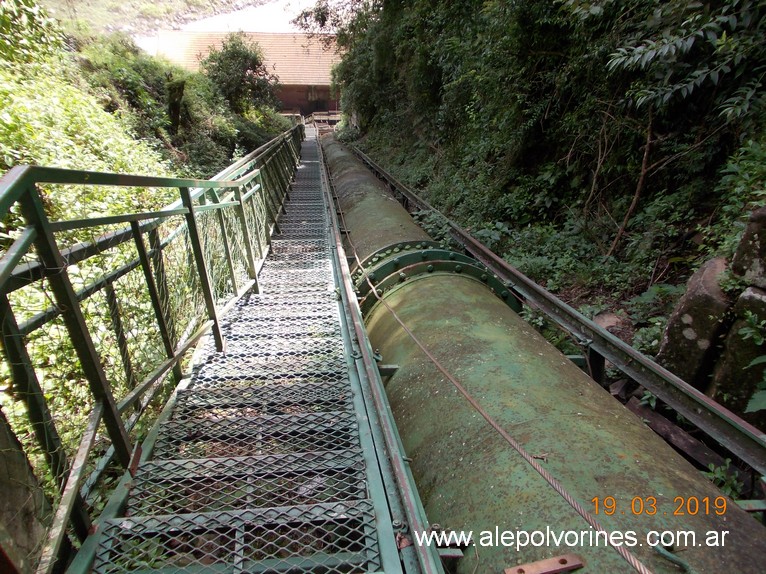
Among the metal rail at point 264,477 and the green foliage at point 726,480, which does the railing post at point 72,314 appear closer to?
the metal rail at point 264,477

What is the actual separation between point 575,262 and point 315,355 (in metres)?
3.14

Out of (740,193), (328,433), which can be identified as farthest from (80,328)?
(740,193)

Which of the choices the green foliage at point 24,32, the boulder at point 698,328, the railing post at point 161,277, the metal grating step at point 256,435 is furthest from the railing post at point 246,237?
the green foliage at point 24,32

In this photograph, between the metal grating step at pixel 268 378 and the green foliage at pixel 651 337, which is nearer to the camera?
the metal grating step at pixel 268 378

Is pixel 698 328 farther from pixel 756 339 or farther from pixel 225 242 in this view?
pixel 225 242

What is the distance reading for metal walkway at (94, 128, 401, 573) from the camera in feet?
4.83

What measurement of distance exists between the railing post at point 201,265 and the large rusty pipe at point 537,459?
4.40 feet

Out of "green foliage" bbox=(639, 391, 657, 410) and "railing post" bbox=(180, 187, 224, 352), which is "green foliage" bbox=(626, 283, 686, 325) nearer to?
"green foliage" bbox=(639, 391, 657, 410)

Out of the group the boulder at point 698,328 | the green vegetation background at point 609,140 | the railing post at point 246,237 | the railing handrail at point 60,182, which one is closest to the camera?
the railing handrail at point 60,182

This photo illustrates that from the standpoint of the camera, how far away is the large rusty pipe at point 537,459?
1.12 meters

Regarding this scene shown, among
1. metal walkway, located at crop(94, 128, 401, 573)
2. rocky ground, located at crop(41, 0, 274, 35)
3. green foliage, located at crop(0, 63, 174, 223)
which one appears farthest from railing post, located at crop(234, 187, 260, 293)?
rocky ground, located at crop(41, 0, 274, 35)

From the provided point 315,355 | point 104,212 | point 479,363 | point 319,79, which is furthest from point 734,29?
point 319,79

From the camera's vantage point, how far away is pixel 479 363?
1956 mm

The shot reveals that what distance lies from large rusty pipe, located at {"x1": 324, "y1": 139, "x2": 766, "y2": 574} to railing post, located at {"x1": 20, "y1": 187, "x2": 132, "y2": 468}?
118 centimetres
